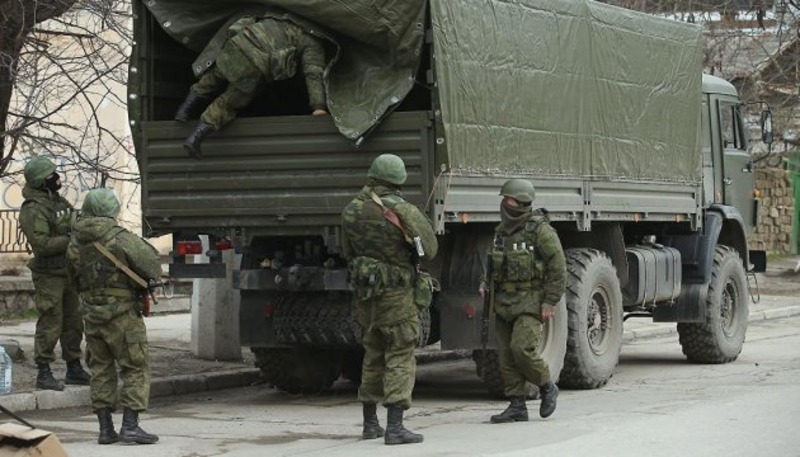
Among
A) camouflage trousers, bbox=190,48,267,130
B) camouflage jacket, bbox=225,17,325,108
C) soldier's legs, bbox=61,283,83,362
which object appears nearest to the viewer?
camouflage jacket, bbox=225,17,325,108

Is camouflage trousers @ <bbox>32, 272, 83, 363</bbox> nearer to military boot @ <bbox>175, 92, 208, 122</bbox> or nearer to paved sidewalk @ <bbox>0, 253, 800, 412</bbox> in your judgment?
paved sidewalk @ <bbox>0, 253, 800, 412</bbox>

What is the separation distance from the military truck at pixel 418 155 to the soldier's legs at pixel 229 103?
0.12 m

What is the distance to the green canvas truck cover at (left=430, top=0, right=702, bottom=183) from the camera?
11641 millimetres

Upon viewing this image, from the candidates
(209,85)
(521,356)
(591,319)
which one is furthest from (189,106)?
(591,319)

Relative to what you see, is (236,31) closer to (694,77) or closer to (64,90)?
(64,90)

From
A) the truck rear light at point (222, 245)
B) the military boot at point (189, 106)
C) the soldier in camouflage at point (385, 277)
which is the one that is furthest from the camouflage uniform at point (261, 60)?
the soldier in camouflage at point (385, 277)

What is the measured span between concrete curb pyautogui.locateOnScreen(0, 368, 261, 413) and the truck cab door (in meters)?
5.68

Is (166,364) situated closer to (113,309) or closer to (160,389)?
(160,389)

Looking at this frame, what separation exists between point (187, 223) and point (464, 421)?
2846 mm

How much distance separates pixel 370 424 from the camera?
10125 millimetres

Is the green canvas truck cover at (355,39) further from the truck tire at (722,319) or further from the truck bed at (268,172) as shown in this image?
the truck tire at (722,319)

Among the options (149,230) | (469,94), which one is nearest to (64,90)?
(149,230)

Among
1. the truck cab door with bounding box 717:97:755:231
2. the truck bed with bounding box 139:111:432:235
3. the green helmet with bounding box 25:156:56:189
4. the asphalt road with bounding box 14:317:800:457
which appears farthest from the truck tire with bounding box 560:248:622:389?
the green helmet with bounding box 25:156:56:189

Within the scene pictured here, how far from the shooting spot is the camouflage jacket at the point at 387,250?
9977 millimetres
